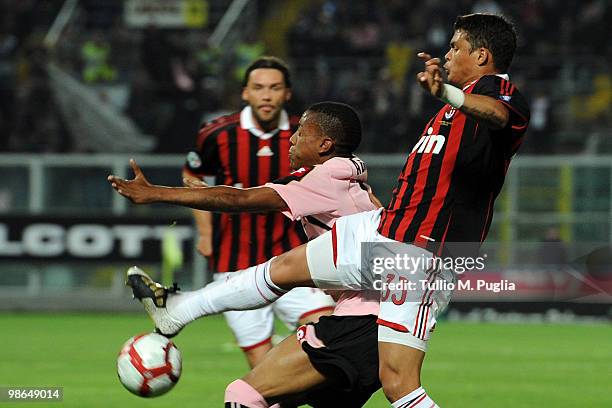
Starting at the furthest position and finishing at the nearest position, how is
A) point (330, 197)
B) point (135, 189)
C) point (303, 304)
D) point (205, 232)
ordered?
point (205, 232), point (303, 304), point (330, 197), point (135, 189)

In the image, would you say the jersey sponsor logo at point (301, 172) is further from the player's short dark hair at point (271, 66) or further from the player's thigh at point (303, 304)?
the player's short dark hair at point (271, 66)

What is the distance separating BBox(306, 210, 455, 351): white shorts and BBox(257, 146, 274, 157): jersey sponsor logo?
2466mm

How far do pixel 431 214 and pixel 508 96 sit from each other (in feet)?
1.90

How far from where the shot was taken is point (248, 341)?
305 inches

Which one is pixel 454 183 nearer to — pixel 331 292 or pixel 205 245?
pixel 331 292

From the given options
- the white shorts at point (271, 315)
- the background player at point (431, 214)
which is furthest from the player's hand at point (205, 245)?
the background player at point (431, 214)

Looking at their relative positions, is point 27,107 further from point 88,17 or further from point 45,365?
point 45,365

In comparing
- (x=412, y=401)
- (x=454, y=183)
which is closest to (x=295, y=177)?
(x=454, y=183)

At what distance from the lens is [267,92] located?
7.87 m

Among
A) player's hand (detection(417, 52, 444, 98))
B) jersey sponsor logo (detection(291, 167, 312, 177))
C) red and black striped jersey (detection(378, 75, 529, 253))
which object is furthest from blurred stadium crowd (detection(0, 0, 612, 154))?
player's hand (detection(417, 52, 444, 98))

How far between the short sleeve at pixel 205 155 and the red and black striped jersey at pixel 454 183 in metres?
2.82

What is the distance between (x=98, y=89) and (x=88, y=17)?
2827 millimetres

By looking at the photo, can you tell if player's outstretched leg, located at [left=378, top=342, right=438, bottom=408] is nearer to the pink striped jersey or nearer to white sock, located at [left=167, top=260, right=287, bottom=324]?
the pink striped jersey

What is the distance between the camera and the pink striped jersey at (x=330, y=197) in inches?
218
